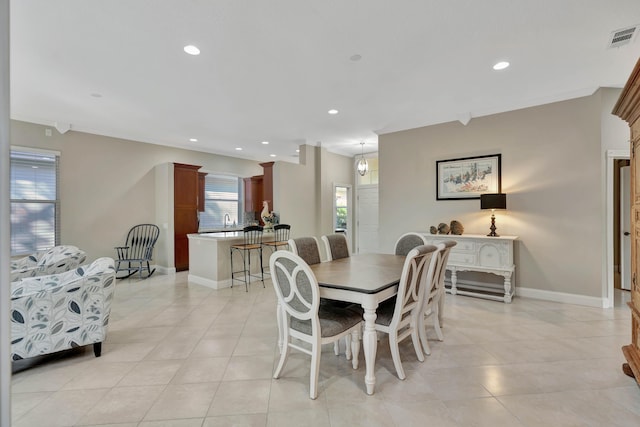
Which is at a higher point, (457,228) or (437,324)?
(457,228)

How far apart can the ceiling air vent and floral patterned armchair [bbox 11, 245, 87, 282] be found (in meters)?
6.24

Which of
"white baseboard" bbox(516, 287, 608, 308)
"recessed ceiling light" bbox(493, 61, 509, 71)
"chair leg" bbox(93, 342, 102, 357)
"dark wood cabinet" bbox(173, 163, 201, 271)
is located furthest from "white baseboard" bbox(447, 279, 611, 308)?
"dark wood cabinet" bbox(173, 163, 201, 271)

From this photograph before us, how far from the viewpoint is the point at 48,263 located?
3.76m

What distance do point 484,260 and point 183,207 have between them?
5.66 metres

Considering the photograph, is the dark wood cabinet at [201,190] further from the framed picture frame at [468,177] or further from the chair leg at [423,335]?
the chair leg at [423,335]

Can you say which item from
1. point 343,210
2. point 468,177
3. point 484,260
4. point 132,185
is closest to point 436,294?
point 484,260

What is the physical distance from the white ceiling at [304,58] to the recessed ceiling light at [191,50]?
8 cm

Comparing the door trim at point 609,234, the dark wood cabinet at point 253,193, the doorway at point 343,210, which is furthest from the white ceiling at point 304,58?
the dark wood cabinet at point 253,193

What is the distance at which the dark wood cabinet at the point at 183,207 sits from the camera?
247 inches

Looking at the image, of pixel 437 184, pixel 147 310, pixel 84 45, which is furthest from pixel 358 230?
pixel 84 45

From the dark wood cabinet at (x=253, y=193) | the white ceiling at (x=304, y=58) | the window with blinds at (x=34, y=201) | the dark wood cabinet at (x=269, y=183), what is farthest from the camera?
the dark wood cabinet at (x=253, y=193)

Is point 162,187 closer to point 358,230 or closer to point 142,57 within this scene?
point 142,57

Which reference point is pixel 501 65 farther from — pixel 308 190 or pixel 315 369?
pixel 308 190

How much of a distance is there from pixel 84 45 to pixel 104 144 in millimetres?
3519
